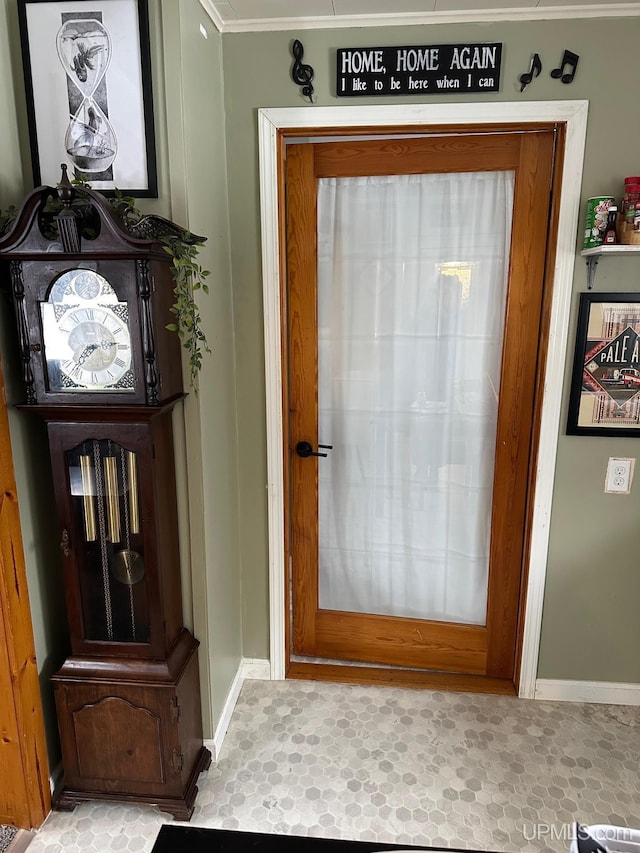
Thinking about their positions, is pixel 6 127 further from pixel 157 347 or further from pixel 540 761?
pixel 540 761

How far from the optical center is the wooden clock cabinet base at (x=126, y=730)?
1.69 m

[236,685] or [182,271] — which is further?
[236,685]

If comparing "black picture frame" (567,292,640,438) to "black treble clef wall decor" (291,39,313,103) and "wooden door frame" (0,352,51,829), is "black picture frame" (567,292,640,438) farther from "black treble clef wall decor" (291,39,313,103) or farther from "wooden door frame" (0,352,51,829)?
"wooden door frame" (0,352,51,829)

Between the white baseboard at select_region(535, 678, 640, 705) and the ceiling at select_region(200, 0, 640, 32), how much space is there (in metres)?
2.41

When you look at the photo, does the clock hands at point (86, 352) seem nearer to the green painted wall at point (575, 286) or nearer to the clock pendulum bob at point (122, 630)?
the clock pendulum bob at point (122, 630)

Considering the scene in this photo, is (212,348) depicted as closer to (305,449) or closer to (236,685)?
(305,449)

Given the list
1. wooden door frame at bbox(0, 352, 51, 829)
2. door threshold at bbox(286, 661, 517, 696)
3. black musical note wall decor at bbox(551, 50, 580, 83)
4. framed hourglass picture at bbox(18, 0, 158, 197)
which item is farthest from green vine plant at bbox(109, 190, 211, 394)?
door threshold at bbox(286, 661, 517, 696)

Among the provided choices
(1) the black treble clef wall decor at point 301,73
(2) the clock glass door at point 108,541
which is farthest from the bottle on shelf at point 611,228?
(2) the clock glass door at point 108,541

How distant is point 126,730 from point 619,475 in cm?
190

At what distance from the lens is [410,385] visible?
2252mm

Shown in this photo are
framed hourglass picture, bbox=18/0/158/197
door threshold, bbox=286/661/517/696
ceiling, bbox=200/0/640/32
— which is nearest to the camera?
framed hourglass picture, bbox=18/0/158/197

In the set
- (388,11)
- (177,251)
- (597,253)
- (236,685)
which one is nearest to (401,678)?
(236,685)

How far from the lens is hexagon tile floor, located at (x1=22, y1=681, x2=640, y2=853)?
5.72 ft

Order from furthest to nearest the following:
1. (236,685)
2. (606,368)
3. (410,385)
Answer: (236,685) < (410,385) < (606,368)
